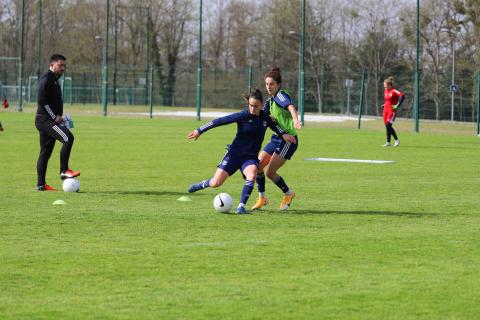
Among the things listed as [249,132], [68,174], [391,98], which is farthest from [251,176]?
[391,98]

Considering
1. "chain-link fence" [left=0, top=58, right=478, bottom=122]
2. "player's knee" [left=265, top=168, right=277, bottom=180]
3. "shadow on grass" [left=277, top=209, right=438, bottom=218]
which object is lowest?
"shadow on grass" [left=277, top=209, right=438, bottom=218]

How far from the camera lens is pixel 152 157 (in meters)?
24.3

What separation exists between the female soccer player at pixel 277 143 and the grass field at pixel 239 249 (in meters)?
0.29

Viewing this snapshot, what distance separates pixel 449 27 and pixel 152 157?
46518mm

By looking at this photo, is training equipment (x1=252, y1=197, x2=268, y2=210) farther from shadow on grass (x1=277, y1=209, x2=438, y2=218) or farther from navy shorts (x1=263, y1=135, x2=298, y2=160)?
navy shorts (x1=263, y1=135, x2=298, y2=160)

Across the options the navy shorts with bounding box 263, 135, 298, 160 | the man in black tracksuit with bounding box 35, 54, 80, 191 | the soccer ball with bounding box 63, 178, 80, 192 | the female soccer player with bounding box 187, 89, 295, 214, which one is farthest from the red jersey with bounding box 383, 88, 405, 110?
the female soccer player with bounding box 187, 89, 295, 214

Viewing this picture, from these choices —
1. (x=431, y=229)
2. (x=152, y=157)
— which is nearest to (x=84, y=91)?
(x=152, y=157)

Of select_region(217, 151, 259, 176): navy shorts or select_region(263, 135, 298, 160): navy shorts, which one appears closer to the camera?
select_region(217, 151, 259, 176): navy shorts

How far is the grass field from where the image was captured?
762 cm

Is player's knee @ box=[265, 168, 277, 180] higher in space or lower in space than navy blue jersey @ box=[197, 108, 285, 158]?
lower

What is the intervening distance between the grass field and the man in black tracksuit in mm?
437

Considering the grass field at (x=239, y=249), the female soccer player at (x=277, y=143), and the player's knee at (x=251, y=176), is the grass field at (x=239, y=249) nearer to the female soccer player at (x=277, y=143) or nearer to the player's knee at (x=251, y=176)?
the female soccer player at (x=277, y=143)

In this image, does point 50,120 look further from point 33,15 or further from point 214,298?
point 33,15

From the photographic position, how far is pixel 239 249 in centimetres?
1011
